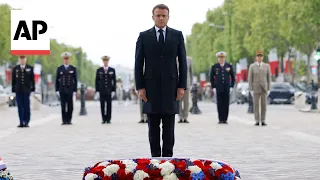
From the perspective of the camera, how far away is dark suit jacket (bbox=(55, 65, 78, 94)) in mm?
24234

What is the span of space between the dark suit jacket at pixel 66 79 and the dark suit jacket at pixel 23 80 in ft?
4.22

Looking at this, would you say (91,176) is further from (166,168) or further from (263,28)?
(263,28)

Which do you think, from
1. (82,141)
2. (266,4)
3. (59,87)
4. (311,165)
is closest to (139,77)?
(311,165)

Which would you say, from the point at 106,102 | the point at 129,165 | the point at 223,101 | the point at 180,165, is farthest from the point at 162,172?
the point at 106,102

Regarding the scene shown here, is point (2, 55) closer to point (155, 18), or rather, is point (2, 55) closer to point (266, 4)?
point (266, 4)

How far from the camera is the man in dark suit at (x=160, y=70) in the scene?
30.8ft

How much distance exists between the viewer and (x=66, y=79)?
2423 cm

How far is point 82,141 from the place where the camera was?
55.7ft

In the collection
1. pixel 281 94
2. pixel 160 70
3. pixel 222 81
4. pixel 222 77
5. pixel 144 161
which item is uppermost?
pixel 160 70

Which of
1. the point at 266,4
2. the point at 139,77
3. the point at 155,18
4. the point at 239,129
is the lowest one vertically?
the point at 239,129

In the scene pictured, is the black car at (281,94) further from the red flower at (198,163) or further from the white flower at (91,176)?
the white flower at (91,176)

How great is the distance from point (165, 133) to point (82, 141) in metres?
7.57

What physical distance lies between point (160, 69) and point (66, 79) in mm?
15065

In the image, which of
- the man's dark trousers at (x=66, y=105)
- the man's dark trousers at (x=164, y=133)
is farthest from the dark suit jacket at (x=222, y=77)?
the man's dark trousers at (x=164, y=133)
